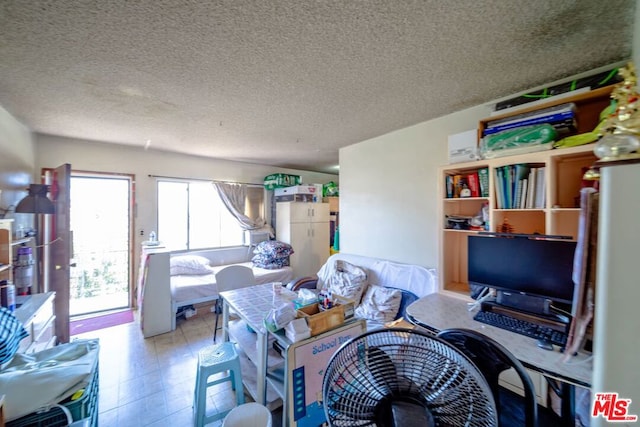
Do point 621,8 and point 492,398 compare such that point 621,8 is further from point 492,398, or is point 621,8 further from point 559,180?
point 492,398

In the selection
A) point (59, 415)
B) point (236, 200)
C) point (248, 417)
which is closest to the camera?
point (59, 415)

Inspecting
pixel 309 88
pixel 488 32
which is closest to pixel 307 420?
pixel 309 88

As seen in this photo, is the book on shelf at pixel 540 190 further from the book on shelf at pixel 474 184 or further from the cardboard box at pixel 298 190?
the cardboard box at pixel 298 190

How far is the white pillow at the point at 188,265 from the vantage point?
3.50 meters

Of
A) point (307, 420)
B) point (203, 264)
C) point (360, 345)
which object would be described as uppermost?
point (360, 345)

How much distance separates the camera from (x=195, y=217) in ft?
13.6

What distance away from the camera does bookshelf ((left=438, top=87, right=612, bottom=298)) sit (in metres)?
1.46

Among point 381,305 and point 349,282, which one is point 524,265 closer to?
point 381,305

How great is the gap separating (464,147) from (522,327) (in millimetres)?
1257

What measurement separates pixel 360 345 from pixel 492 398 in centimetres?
32

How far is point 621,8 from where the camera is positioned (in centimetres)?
112

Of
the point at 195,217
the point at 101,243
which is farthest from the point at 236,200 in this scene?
the point at 101,243

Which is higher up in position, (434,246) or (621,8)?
(621,8)

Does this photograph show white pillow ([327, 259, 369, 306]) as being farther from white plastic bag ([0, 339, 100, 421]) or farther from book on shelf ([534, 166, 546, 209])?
white plastic bag ([0, 339, 100, 421])
